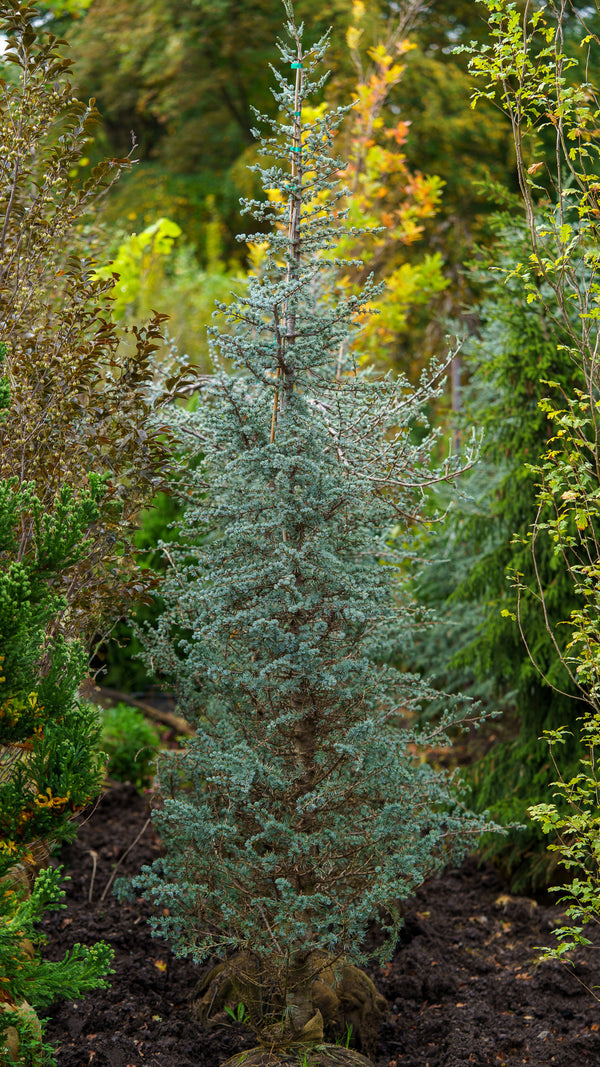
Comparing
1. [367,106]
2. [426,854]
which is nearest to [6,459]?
[426,854]

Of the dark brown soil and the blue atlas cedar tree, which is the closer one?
the blue atlas cedar tree

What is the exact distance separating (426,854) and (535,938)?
1.55 meters

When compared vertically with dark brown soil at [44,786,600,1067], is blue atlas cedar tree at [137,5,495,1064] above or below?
above

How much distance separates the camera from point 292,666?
294cm

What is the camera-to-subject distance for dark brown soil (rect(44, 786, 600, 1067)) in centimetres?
324

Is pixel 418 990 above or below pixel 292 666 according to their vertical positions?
below

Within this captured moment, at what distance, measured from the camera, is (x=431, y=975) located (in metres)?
3.91

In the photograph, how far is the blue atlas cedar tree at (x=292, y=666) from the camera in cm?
302

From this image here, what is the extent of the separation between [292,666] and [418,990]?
1.75 meters

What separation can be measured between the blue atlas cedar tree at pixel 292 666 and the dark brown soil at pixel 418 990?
0.38 metres

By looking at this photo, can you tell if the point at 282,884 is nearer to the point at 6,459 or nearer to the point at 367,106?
the point at 6,459

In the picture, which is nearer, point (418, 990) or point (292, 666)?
point (292, 666)

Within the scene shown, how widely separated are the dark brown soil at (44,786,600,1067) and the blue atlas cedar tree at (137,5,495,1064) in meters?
0.38

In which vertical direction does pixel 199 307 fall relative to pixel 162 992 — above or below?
above
